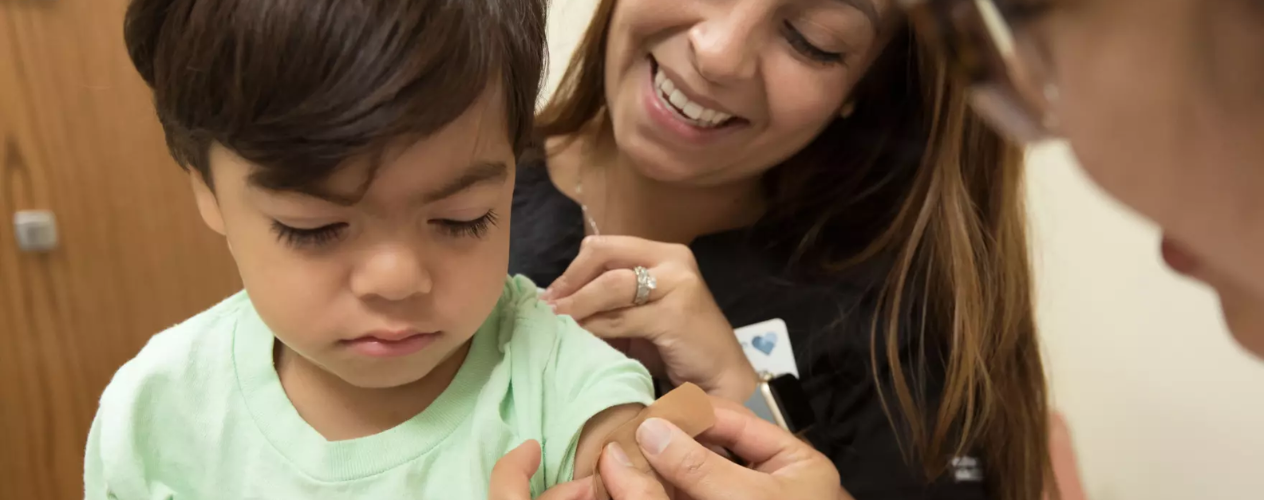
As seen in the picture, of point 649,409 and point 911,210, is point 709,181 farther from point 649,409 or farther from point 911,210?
point 649,409

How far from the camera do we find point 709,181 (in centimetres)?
Result: 100

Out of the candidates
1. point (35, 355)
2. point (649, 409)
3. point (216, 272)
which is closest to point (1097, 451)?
point (649, 409)

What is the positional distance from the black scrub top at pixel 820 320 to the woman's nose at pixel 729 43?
26 centimetres

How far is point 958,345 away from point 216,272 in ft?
4.52

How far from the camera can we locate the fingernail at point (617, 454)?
1.92 ft

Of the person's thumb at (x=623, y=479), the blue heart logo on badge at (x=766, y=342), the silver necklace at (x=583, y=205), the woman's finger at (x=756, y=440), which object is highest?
the silver necklace at (x=583, y=205)

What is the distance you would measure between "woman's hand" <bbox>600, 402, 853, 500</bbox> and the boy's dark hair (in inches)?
11.2

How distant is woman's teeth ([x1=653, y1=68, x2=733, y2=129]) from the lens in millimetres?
895

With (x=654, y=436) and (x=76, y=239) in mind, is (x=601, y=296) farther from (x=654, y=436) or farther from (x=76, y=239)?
(x=76, y=239)

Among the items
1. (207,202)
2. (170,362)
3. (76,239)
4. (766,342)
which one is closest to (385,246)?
(207,202)

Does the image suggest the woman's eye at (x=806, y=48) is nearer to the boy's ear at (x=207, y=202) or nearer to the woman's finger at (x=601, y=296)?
the woman's finger at (x=601, y=296)

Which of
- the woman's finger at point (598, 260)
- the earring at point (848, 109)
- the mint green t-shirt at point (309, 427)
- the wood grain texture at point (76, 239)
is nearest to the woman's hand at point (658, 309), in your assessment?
the woman's finger at point (598, 260)

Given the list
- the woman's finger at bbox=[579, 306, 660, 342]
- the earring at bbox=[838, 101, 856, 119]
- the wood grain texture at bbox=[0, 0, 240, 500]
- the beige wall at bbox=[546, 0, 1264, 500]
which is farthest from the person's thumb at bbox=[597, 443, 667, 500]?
the wood grain texture at bbox=[0, 0, 240, 500]

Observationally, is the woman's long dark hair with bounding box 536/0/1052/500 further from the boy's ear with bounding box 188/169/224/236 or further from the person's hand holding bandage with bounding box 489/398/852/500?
the boy's ear with bounding box 188/169/224/236
